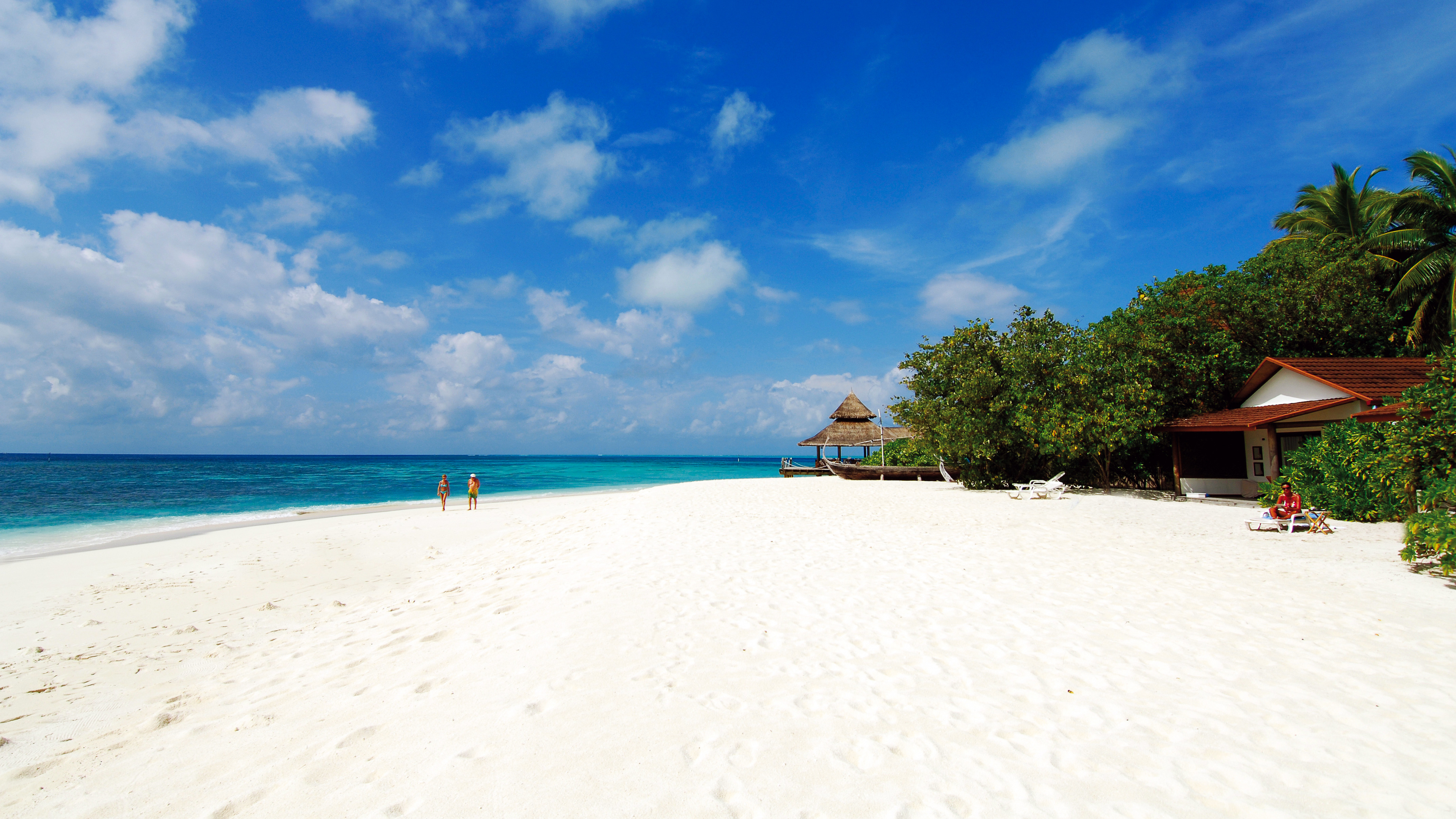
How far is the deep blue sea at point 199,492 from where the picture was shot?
17.2 meters

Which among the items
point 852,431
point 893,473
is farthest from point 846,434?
point 893,473

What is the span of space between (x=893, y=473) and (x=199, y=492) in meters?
36.3

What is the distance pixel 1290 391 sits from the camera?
16031mm

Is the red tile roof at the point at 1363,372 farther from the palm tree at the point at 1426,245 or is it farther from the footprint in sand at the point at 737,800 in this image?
the footprint in sand at the point at 737,800

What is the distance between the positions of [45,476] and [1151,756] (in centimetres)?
6670

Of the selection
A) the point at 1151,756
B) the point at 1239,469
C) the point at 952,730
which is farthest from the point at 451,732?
the point at 1239,469

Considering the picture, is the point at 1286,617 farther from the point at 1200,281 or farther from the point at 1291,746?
the point at 1200,281

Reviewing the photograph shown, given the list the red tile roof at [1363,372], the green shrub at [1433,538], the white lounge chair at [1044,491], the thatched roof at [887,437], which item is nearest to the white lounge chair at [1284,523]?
the green shrub at [1433,538]

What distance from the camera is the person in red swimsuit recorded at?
10.8 meters

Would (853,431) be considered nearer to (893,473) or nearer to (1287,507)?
(893,473)

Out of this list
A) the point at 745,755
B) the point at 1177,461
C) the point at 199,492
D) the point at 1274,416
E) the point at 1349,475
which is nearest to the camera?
the point at 745,755

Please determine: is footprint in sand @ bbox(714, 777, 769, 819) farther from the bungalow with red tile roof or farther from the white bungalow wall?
the white bungalow wall

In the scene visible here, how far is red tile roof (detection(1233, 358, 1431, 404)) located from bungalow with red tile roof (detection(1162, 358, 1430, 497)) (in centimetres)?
2

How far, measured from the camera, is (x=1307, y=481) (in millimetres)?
12719
